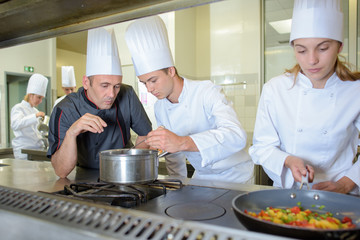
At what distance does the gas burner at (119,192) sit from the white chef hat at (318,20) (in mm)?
795

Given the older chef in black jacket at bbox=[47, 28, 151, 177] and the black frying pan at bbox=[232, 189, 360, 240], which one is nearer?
the black frying pan at bbox=[232, 189, 360, 240]

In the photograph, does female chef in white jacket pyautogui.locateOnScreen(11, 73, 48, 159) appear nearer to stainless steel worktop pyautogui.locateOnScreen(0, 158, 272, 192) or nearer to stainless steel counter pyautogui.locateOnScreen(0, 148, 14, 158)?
stainless steel counter pyautogui.locateOnScreen(0, 148, 14, 158)

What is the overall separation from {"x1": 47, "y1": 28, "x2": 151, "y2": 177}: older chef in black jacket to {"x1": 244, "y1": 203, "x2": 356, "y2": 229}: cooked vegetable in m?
1.04

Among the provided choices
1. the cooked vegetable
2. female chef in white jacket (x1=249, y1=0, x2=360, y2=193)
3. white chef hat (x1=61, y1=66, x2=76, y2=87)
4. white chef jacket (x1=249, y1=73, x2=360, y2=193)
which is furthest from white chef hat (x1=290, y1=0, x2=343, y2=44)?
white chef hat (x1=61, y1=66, x2=76, y2=87)

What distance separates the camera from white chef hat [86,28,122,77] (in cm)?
164

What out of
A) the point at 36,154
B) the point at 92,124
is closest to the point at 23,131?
the point at 36,154

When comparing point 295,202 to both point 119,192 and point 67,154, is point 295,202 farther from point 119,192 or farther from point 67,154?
point 67,154

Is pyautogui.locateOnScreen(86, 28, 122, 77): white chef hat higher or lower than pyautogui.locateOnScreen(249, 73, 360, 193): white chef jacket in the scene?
higher

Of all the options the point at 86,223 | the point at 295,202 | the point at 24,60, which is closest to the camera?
the point at 86,223

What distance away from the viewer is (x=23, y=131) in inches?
161

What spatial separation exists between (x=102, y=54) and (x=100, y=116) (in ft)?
1.17

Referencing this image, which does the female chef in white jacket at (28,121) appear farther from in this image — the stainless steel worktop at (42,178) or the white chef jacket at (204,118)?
the white chef jacket at (204,118)

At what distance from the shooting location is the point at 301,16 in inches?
48.1

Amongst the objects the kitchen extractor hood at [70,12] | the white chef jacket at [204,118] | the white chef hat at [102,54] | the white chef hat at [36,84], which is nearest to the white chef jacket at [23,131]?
the white chef hat at [36,84]
